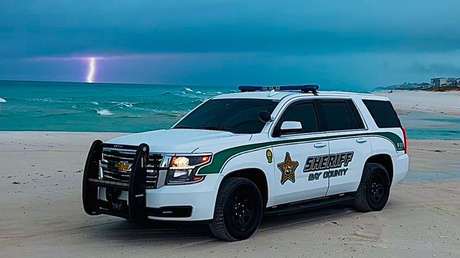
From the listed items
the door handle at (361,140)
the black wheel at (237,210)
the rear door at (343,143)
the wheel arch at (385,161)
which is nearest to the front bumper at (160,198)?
Result: the black wheel at (237,210)

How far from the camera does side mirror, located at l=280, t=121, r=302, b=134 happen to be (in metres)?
8.05

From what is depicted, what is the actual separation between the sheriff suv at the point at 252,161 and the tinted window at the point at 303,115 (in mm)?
13

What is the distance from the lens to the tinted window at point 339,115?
8992 mm

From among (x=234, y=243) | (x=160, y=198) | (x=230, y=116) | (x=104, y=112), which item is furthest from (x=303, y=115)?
(x=104, y=112)

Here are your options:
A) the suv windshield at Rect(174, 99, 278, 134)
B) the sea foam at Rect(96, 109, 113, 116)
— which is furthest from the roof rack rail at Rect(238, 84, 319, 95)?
the sea foam at Rect(96, 109, 113, 116)

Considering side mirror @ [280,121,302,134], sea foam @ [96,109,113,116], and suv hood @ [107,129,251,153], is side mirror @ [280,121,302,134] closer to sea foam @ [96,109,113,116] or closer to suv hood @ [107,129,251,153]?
suv hood @ [107,129,251,153]

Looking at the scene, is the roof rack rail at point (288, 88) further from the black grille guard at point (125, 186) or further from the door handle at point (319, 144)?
the black grille guard at point (125, 186)

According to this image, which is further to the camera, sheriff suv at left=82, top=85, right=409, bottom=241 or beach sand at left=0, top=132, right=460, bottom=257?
beach sand at left=0, top=132, right=460, bottom=257

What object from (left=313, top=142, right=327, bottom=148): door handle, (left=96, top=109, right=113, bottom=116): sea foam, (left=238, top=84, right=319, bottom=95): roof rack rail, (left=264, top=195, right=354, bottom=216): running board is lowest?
(left=96, top=109, right=113, bottom=116): sea foam

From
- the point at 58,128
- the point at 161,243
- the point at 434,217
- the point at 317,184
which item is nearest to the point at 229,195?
the point at 161,243

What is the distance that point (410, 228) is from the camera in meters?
8.59

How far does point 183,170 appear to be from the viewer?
7113 millimetres

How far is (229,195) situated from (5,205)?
13.0 feet

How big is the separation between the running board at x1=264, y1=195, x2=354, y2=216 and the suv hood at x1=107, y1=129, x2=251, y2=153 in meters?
1.04
